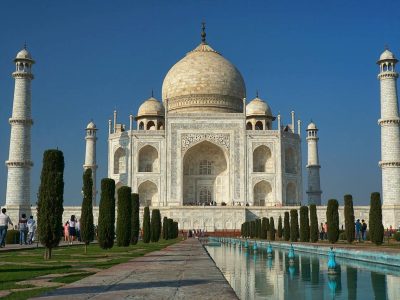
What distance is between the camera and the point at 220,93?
31266mm

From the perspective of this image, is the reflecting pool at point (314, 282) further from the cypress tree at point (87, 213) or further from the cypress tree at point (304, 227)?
the cypress tree at point (304, 227)

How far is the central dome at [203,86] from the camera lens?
3098 centimetres

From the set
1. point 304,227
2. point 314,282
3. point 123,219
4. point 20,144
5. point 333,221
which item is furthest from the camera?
point 20,144

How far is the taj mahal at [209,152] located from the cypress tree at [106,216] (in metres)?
14.0

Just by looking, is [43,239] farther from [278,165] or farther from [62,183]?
[278,165]

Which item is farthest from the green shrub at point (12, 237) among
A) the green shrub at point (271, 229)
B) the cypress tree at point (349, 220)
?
the cypress tree at point (349, 220)

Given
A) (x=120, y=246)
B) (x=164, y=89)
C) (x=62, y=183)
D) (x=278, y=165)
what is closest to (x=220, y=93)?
(x=164, y=89)

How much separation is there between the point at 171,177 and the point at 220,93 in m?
6.46

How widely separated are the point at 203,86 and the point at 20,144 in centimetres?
1147

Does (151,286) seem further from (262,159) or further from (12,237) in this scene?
(262,159)

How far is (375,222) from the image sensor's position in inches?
516

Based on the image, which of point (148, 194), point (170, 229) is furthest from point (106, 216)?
point (148, 194)

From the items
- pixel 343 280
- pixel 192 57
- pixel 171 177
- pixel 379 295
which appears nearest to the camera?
pixel 379 295

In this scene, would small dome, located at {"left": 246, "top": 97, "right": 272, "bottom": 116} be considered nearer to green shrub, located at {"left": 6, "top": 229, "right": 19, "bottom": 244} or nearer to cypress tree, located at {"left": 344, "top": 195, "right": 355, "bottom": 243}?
cypress tree, located at {"left": 344, "top": 195, "right": 355, "bottom": 243}
